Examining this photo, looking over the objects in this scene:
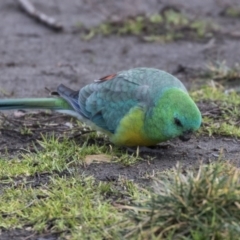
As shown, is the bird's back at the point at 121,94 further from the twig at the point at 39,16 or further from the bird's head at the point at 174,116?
the twig at the point at 39,16

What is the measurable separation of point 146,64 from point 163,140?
312 cm

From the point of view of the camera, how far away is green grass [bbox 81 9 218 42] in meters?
9.16

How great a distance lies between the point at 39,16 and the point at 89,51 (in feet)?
4.35

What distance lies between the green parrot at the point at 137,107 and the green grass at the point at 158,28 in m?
3.46

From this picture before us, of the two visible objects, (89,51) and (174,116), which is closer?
(174,116)

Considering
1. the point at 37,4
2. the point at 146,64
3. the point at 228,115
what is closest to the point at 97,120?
the point at 228,115

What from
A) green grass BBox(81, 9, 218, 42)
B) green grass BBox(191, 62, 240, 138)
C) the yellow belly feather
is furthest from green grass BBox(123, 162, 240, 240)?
green grass BBox(81, 9, 218, 42)

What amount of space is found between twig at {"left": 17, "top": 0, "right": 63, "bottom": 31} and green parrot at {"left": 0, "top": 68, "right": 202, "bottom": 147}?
3.77m

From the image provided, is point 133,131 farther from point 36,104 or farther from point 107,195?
point 36,104

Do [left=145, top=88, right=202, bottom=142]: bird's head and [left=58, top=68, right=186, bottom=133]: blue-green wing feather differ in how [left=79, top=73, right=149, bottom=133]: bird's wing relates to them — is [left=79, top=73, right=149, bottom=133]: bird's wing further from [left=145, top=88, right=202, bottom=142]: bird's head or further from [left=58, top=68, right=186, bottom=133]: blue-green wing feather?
[left=145, top=88, right=202, bottom=142]: bird's head

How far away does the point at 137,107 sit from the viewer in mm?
5242

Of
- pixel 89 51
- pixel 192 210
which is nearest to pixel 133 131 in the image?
pixel 192 210

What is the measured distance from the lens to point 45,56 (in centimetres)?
851

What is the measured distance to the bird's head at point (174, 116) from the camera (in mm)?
4988
